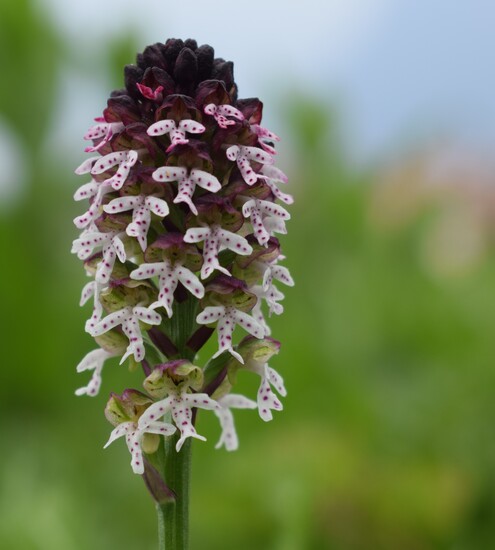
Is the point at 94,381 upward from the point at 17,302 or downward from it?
downward

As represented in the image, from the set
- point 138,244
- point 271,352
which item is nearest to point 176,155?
point 138,244

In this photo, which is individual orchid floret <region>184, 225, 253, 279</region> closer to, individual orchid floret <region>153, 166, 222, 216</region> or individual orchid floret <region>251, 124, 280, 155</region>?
individual orchid floret <region>153, 166, 222, 216</region>

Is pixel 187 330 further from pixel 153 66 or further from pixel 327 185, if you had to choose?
pixel 327 185

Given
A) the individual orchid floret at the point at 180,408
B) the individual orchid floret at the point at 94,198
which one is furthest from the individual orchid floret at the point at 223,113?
the individual orchid floret at the point at 180,408

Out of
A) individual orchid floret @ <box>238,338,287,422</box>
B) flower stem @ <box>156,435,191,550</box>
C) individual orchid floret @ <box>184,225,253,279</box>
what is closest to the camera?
individual orchid floret @ <box>184,225,253,279</box>

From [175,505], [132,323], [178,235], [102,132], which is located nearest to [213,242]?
[178,235]

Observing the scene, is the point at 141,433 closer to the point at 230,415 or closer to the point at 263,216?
the point at 230,415

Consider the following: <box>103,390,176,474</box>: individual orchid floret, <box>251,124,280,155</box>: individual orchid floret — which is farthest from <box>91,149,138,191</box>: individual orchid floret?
<box>103,390,176,474</box>: individual orchid floret
